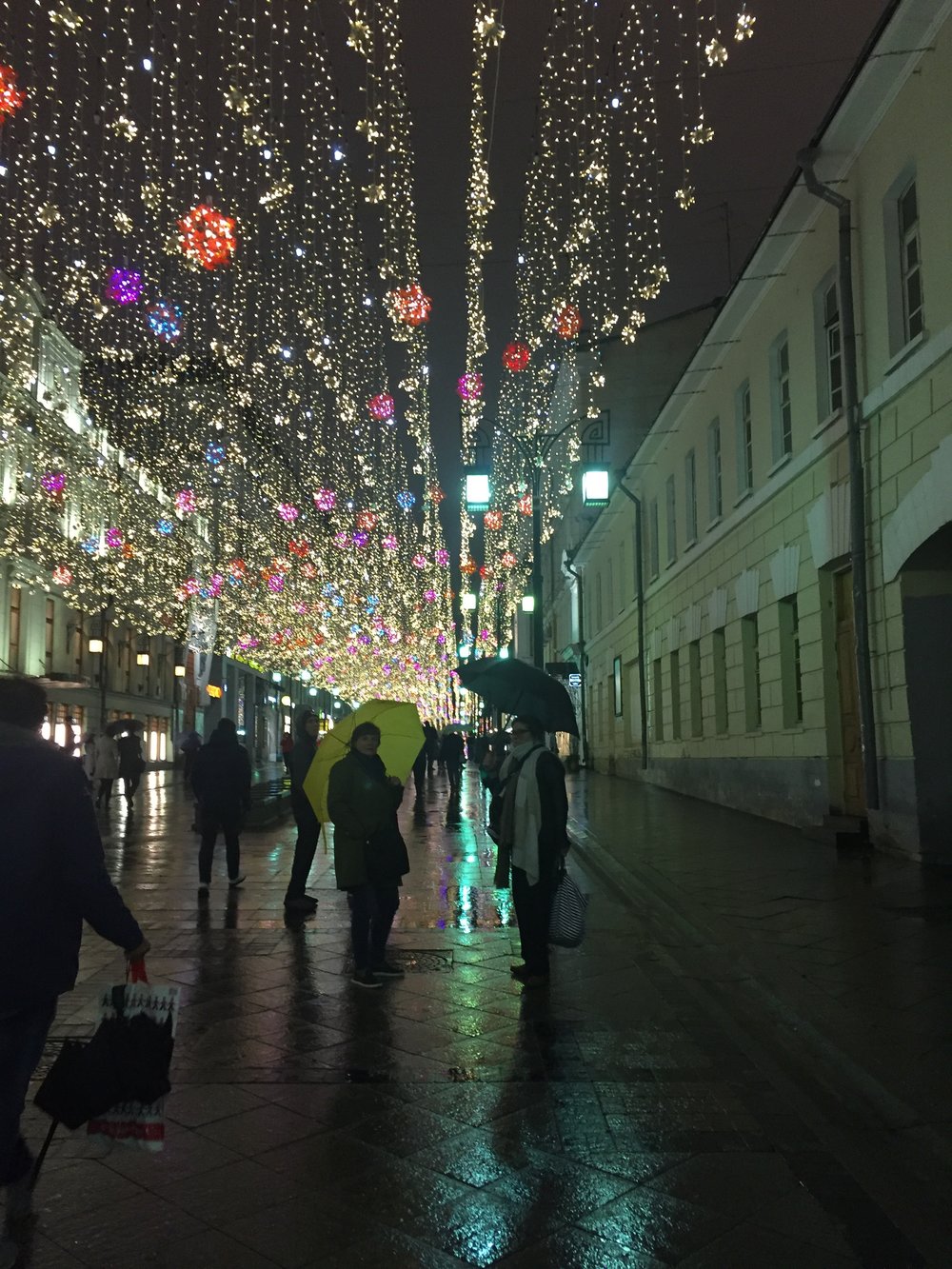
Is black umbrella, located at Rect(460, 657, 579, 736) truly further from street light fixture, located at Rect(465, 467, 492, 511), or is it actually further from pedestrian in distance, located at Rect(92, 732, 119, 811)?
pedestrian in distance, located at Rect(92, 732, 119, 811)

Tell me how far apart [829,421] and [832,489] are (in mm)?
915

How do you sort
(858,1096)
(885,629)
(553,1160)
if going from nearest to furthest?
(553,1160) < (858,1096) < (885,629)

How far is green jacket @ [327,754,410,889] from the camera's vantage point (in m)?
7.43

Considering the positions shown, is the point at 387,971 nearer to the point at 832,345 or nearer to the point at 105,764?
the point at 832,345

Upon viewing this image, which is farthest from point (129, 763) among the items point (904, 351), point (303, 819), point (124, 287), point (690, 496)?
point (904, 351)

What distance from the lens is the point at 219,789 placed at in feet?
37.5

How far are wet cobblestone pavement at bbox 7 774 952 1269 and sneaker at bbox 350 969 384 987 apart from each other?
0.13 m

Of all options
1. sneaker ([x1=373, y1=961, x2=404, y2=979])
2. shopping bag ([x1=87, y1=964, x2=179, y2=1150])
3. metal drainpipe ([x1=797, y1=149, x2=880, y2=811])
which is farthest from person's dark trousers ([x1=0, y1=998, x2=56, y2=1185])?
metal drainpipe ([x1=797, y1=149, x2=880, y2=811])

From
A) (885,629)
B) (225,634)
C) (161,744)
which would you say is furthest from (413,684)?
(885,629)

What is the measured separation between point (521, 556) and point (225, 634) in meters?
14.7

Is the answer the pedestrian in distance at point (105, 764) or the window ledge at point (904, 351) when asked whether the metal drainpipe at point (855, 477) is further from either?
the pedestrian in distance at point (105, 764)

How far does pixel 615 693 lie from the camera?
37156 mm

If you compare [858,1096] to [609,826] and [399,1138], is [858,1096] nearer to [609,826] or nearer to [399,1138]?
[399,1138]

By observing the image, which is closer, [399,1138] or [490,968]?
[399,1138]
